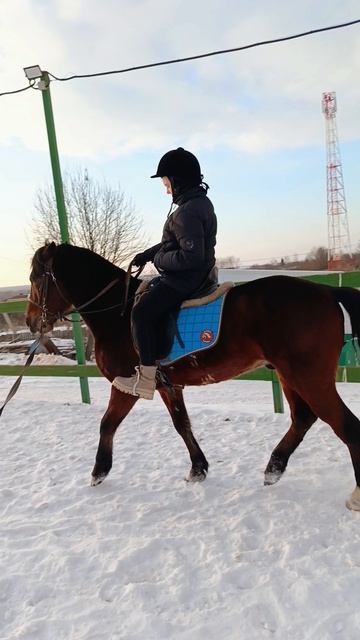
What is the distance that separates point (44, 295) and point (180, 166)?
1619mm

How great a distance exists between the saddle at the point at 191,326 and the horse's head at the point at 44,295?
97 cm

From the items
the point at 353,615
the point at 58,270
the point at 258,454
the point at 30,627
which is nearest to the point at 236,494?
the point at 258,454

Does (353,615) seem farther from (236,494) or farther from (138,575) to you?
(236,494)

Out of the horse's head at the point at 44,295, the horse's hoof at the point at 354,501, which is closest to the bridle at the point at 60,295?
the horse's head at the point at 44,295

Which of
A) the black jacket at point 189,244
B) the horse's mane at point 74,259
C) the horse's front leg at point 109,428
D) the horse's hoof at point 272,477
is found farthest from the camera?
the horse's mane at point 74,259

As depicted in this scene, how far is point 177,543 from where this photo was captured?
276 cm

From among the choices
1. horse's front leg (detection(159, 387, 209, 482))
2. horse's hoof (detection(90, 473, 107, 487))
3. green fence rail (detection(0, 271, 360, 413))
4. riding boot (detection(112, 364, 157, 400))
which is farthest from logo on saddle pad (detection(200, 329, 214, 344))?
horse's hoof (detection(90, 473, 107, 487))

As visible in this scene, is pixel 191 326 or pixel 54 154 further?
pixel 54 154

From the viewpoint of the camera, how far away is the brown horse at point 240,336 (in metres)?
3.04

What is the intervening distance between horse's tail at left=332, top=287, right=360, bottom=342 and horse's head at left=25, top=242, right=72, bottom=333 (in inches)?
87.4

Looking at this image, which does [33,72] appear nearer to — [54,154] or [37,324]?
[54,154]

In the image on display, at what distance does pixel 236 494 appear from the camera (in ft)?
11.2

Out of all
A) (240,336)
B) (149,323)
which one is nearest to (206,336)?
(240,336)

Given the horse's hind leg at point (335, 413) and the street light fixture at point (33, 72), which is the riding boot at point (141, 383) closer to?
the horse's hind leg at point (335, 413)
